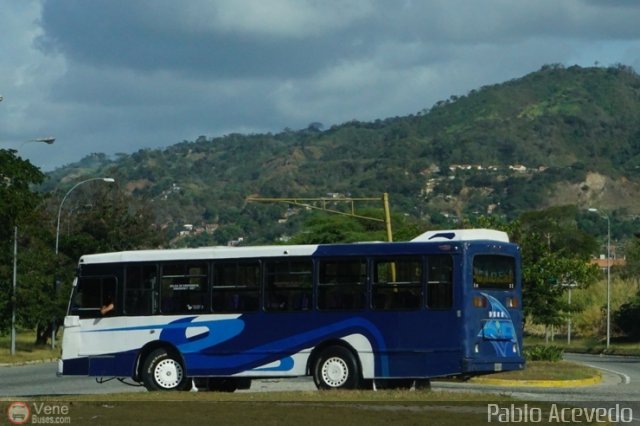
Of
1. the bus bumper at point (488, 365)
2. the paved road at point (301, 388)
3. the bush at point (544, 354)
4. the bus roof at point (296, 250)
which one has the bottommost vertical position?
the paved road at point (301, 388)

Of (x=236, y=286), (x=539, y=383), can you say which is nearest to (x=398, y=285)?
(x=236, y=286)

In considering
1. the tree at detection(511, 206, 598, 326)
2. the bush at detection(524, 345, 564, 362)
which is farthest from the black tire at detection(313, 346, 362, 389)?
the tree at detection(511, 206, 598, 326)

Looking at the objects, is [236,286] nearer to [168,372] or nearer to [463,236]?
[168,372]

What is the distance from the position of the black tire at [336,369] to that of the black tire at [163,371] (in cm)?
283

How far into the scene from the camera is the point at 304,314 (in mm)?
25750

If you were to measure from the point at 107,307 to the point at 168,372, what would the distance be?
1963 millimetres

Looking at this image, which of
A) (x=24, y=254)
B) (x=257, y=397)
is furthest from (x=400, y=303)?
(x=24, y=254)

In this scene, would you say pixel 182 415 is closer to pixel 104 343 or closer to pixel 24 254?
pixel 104 343

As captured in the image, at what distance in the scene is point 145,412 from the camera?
19.8 m

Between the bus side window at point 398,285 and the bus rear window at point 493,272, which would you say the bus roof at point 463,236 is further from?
the bus side window at point 398,285

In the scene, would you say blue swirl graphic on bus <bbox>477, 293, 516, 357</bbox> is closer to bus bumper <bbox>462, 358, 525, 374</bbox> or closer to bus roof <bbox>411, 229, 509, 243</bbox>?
bus bumper <bbox>462, 358, 525, 374</bbox>

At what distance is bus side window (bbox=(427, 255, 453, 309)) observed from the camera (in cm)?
2498

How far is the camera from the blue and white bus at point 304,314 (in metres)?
25.0

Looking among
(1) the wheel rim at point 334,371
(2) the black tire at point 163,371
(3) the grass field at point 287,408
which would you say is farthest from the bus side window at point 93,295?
(1) the wheel rim at point 334,371
